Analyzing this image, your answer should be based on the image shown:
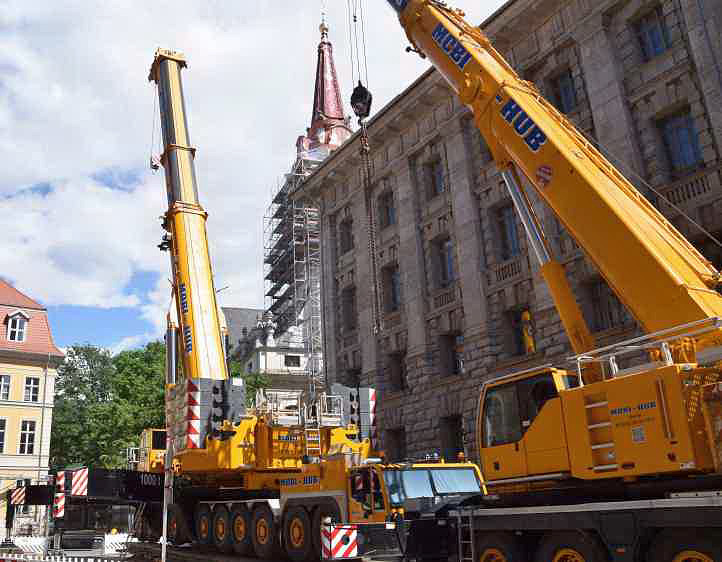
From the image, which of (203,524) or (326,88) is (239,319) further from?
(203,524)

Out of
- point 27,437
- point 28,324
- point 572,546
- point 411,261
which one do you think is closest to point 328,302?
point 411,261

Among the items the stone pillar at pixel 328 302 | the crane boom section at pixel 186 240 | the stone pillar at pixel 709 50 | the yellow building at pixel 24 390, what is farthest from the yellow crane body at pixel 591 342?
the yellow building at pixel 24 390

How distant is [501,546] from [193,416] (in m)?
9.82

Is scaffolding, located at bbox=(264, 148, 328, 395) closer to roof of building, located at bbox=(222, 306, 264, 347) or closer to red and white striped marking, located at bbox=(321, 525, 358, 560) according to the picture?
roof of building, located at bbox=(222, 306, 264, 347)

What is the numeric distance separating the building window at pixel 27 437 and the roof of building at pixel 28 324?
5253 millimetres

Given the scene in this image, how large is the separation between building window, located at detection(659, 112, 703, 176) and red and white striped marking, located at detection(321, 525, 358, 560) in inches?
538

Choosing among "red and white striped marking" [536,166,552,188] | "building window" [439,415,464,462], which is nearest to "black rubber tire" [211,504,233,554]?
"building window" [439,415,464,462]

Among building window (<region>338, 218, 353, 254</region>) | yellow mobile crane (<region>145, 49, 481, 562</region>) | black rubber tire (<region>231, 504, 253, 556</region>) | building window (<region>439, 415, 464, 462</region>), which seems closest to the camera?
yellow mobile crane (<region>145, 49, 481, 562</region>)

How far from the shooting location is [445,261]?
2752 centimetres

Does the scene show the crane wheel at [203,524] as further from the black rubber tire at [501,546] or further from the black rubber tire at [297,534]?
the black rubber tire at [501,546]

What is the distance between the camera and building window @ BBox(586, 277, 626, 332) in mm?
20188

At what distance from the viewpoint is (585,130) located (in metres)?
21.8

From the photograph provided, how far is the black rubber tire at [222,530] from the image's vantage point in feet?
54.4

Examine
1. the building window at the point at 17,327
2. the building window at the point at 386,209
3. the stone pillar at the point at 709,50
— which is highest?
the building window at the point at 17,327
